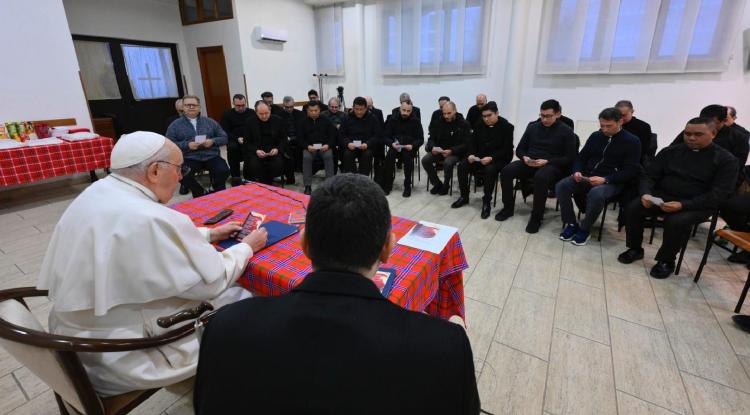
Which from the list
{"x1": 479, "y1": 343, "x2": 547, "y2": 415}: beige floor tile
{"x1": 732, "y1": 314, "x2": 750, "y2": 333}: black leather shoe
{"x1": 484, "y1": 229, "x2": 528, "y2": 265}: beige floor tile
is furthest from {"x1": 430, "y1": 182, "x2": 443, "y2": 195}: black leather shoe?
{"x1": 732, "y1": 314, "x2": 750, "y2": 333}: black leather shoe

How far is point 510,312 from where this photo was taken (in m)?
2.20

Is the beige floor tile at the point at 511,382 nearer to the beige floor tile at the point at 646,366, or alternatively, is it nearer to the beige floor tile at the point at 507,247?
the beige floor tile at the point at 646,366

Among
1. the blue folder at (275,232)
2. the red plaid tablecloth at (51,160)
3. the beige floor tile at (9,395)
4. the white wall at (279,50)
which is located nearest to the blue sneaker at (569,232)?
the blue folder at (275,232)

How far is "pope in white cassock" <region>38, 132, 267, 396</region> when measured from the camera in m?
1.02

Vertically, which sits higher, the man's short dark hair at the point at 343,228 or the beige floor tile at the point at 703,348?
the man's short dark hair at the point at 343,228

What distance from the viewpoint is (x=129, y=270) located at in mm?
1042

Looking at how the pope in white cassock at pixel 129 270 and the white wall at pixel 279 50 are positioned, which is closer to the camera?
the pope in white cassock at pixel 129 270

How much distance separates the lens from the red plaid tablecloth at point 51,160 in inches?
139

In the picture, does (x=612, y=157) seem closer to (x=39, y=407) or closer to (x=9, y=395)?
(x=39, y=407)

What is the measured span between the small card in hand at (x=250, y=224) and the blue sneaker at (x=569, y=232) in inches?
107

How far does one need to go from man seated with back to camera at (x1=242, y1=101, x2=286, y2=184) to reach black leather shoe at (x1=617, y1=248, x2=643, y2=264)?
3780 mm

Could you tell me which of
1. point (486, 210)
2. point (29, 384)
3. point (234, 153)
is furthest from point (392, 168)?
point (29, 384)

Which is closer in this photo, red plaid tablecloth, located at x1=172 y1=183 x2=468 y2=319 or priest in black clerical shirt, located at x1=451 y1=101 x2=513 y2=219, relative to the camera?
red plaid tablecloth, located at x1=172 y1=183 x2=468 y2=319

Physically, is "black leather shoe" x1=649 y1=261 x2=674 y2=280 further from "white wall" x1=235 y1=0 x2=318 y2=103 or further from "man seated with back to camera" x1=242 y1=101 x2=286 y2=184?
"white wall" x1=235 y1=0 x2=318 y2=103
